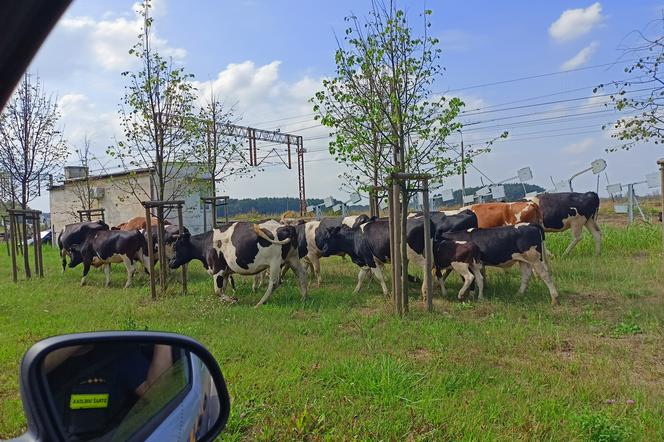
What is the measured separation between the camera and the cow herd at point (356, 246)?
32.6 feet

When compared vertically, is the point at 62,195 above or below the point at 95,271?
above

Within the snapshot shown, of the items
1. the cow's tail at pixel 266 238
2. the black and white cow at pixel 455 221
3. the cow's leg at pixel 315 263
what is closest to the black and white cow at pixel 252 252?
the cow's tail at pixel 266 238

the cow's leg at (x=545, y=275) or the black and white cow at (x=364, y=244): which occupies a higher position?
the black and white cow at (x=364, y=244)

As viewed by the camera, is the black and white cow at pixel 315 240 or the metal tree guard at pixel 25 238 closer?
the black and white cow at pixel 315 240

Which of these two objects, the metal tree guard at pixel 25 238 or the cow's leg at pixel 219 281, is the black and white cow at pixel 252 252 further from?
the metal tree guard at pixel 25 238

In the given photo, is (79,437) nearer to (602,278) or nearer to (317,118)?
(317,118)

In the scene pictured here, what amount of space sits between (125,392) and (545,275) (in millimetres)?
8612

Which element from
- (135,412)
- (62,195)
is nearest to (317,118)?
(135,412)

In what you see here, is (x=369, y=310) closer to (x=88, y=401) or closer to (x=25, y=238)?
(x=88, y=401)

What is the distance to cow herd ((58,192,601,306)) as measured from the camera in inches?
391

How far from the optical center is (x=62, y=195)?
3625 cm

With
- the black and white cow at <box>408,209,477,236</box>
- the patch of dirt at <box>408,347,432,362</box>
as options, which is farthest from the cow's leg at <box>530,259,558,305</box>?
the patch of dirt at <box>408,347,432,362</box>

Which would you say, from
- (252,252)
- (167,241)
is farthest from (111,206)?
(252,252)

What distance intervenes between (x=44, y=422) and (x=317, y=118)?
766cm
